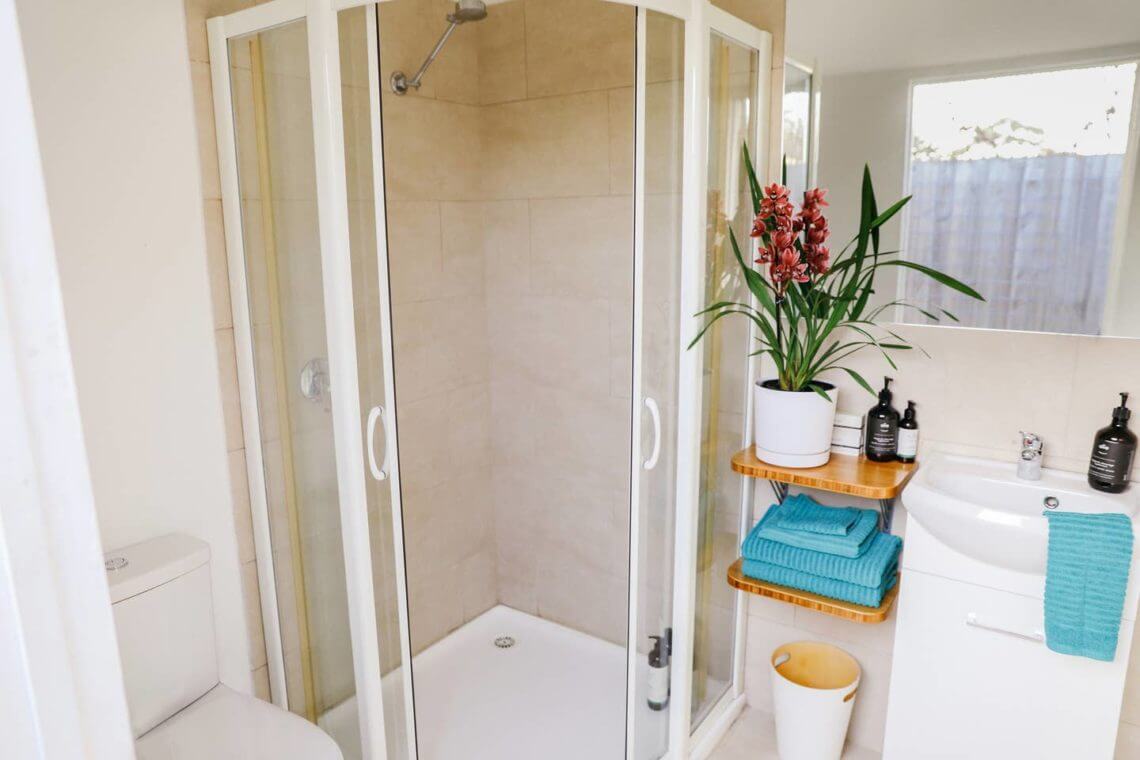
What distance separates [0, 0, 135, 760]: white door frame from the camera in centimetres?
41

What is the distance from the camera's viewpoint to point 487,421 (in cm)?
312

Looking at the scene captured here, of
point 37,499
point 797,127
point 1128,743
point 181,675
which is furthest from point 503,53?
point 1128,743

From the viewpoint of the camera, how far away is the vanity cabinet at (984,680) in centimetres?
180

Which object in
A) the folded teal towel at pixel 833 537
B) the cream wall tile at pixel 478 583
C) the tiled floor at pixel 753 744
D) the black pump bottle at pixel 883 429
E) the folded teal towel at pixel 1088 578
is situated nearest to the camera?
the folded teal towel at pixel 1088 578

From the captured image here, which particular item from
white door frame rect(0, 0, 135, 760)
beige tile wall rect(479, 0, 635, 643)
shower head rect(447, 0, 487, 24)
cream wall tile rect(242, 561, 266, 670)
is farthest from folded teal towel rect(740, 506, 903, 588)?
white door frame rect(0, 0, 135, 760)

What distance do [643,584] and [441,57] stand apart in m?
1.85

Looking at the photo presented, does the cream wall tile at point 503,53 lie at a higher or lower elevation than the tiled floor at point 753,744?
higher

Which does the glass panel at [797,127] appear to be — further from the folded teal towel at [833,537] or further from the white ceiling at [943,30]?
the folded teal towel at [833,537]

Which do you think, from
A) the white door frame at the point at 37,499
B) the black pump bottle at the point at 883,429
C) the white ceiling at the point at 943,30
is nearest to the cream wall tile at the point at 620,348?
the black pump bottle at the point at 883,429

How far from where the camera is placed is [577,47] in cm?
262

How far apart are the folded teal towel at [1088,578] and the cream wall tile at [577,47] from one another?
176cm

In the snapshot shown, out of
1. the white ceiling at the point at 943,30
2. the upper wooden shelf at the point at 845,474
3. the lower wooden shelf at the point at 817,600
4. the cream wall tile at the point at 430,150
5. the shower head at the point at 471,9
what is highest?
the shower head at the point at 471,9

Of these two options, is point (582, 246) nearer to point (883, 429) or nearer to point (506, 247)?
point (506, 247)

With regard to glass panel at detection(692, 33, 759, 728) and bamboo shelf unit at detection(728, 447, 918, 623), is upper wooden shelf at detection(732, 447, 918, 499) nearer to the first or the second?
bamboo shelf unit at detection(728, 447, 918, 623)
